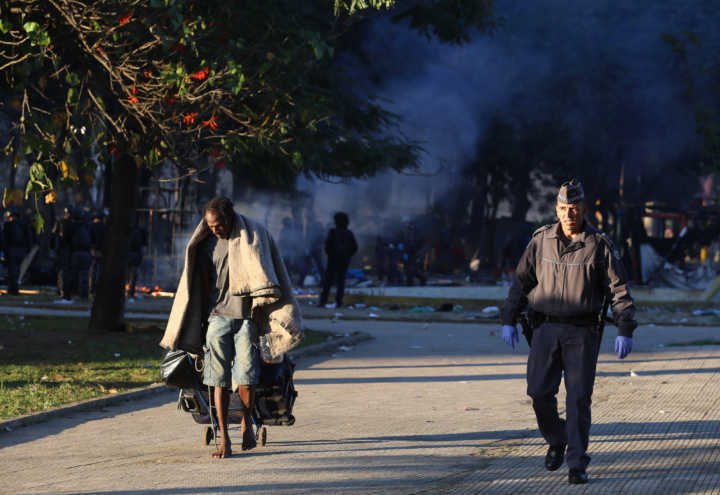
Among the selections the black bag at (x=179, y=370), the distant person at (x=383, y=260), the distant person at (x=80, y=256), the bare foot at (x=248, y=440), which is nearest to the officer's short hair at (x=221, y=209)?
the black bag at (x=179, y=370)

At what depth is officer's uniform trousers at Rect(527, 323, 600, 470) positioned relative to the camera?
5766 millimetres

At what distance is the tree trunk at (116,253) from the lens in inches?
533

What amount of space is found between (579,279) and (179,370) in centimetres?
258

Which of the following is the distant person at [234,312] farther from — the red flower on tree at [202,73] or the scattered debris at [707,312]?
the scattered debris at [707,312]

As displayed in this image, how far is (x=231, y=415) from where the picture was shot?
21.9 feet

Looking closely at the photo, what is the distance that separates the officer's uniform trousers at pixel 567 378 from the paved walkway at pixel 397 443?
0.24m

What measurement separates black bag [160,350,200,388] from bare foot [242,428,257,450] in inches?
18.8

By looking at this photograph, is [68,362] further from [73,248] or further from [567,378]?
[73,248]

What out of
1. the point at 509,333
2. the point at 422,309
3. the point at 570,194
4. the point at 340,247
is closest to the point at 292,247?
the point at 422,309

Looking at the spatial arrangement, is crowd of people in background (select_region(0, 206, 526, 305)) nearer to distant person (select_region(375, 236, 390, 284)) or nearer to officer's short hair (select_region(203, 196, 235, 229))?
distant person (select_region(375, 236, 390, 284))

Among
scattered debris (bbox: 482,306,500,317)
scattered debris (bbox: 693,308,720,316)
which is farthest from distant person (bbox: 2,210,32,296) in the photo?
scattered debris (bbox: 693,308,720,316)

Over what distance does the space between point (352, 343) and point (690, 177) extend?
24.5 m

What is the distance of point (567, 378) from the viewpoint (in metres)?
5.89

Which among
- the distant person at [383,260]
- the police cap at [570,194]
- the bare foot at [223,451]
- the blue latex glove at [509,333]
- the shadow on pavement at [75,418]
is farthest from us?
the distant person at [383,260]
